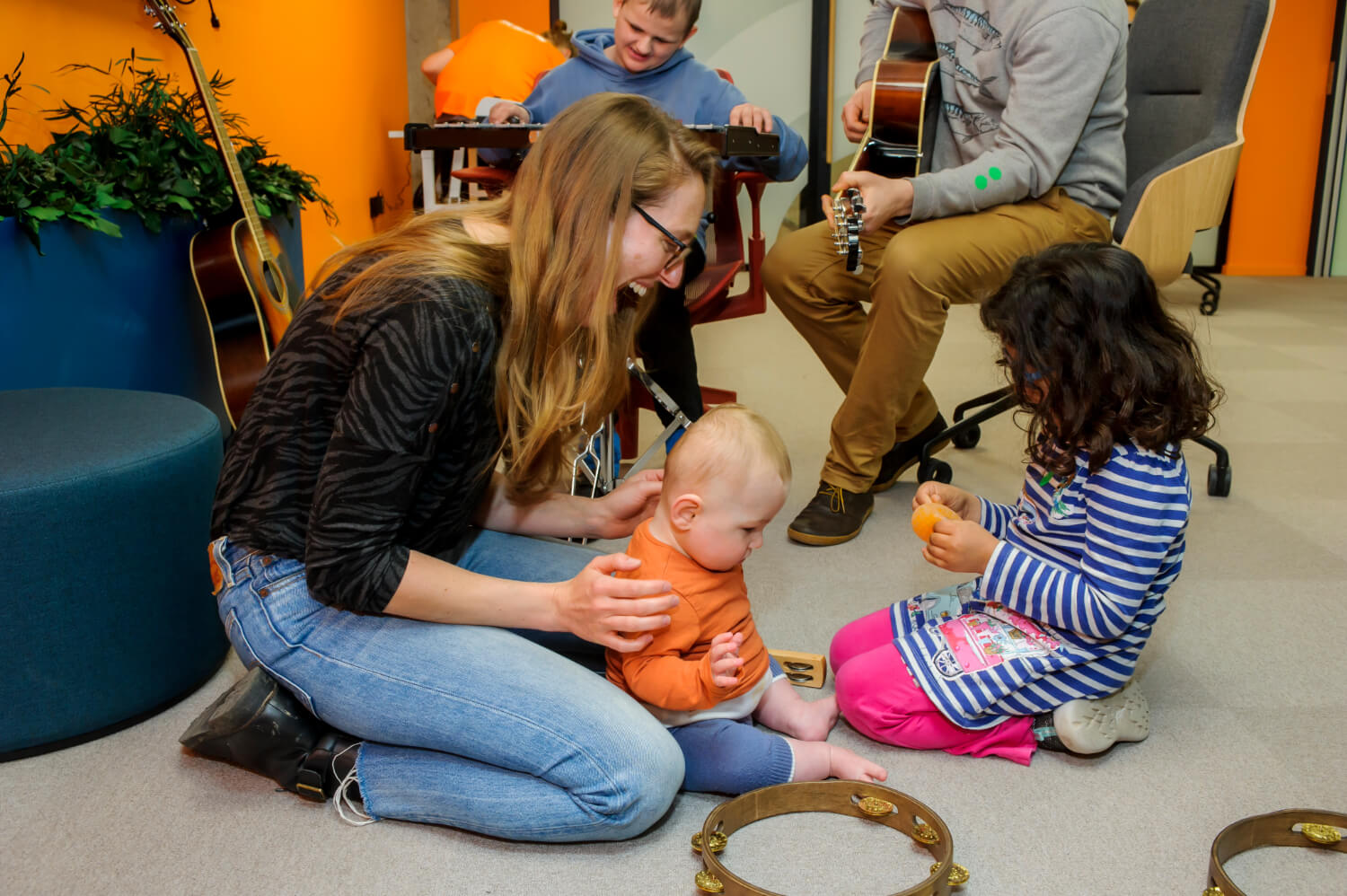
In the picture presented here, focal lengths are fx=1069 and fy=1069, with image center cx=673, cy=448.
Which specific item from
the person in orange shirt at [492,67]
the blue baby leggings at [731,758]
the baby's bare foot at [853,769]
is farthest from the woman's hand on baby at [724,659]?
the person in orange shirt at [492,67]

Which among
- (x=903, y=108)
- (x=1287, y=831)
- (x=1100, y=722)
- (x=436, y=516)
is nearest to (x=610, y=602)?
(x=436, y=516)

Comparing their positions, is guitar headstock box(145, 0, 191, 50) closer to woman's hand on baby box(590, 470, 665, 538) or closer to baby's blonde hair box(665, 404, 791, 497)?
woman's hand on baby box(590, 470, 665, 538)

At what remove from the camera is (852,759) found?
57.7 inches

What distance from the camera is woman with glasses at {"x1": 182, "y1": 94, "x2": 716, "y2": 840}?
1243 mm

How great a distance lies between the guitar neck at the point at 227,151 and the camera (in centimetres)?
267

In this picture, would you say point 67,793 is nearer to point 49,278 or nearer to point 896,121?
point 49,278

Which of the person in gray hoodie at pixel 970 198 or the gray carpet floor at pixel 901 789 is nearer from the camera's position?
the gray carpet floor at pixel 901 789

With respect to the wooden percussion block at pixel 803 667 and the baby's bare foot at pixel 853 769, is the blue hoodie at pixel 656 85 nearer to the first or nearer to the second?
the wooden percussion block at pixel 803 667

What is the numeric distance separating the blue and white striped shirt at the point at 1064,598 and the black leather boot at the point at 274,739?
81 cm

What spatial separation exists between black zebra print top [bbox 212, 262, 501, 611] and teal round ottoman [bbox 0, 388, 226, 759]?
0.73 ft

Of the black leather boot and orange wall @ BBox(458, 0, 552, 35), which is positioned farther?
orange wall @ BBox(458, 0, 552, 35)

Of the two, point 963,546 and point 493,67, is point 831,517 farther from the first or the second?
point 493,67

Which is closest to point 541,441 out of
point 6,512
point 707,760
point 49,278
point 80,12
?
point 707,760

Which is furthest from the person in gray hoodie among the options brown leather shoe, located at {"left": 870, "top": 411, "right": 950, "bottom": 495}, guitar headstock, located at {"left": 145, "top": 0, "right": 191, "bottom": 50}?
guitar headstock, located at {"left": 145, "top": 0, "right": 191, "bottom": 50}
